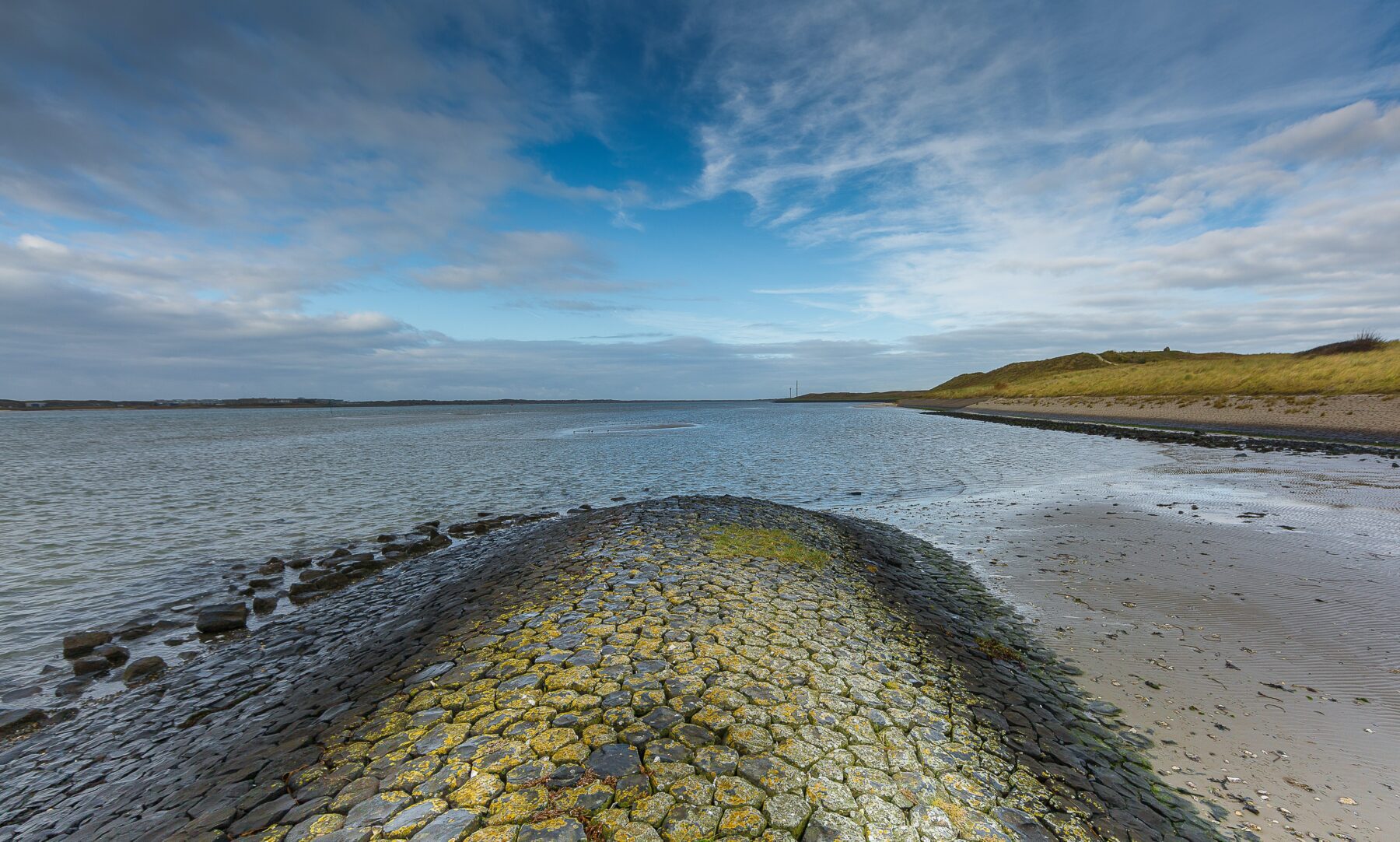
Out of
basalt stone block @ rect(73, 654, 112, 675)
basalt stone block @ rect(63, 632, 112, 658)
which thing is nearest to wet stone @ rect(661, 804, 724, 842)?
basalt stone block @ rect(73, 654, 112, 675)

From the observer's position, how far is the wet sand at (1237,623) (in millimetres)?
6539

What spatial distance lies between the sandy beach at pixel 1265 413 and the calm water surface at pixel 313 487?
58.6 feet

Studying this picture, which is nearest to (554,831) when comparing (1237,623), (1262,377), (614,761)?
(614,761)

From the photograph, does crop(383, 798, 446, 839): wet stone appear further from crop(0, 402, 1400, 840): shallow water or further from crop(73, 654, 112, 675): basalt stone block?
crop(73, 654, 112, 675): basalt stone block

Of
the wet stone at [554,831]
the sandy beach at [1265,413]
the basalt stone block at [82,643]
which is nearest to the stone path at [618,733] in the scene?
the wet stone at [554,831]

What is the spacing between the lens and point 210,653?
38.0 ft

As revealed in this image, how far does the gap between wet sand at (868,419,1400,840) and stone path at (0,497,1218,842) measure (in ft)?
3.26

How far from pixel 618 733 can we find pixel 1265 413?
3065 inches

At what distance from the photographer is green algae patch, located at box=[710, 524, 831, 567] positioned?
574 inches

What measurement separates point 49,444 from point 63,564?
289 ft

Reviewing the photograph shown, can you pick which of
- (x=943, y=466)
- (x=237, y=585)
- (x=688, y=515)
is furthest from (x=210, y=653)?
(x=943, y=466)

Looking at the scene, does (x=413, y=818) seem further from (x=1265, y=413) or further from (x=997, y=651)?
(x=1265, y=413)

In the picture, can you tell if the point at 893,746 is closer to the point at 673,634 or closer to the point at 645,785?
the point at 645,785

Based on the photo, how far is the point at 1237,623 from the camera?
10875 millimetres
